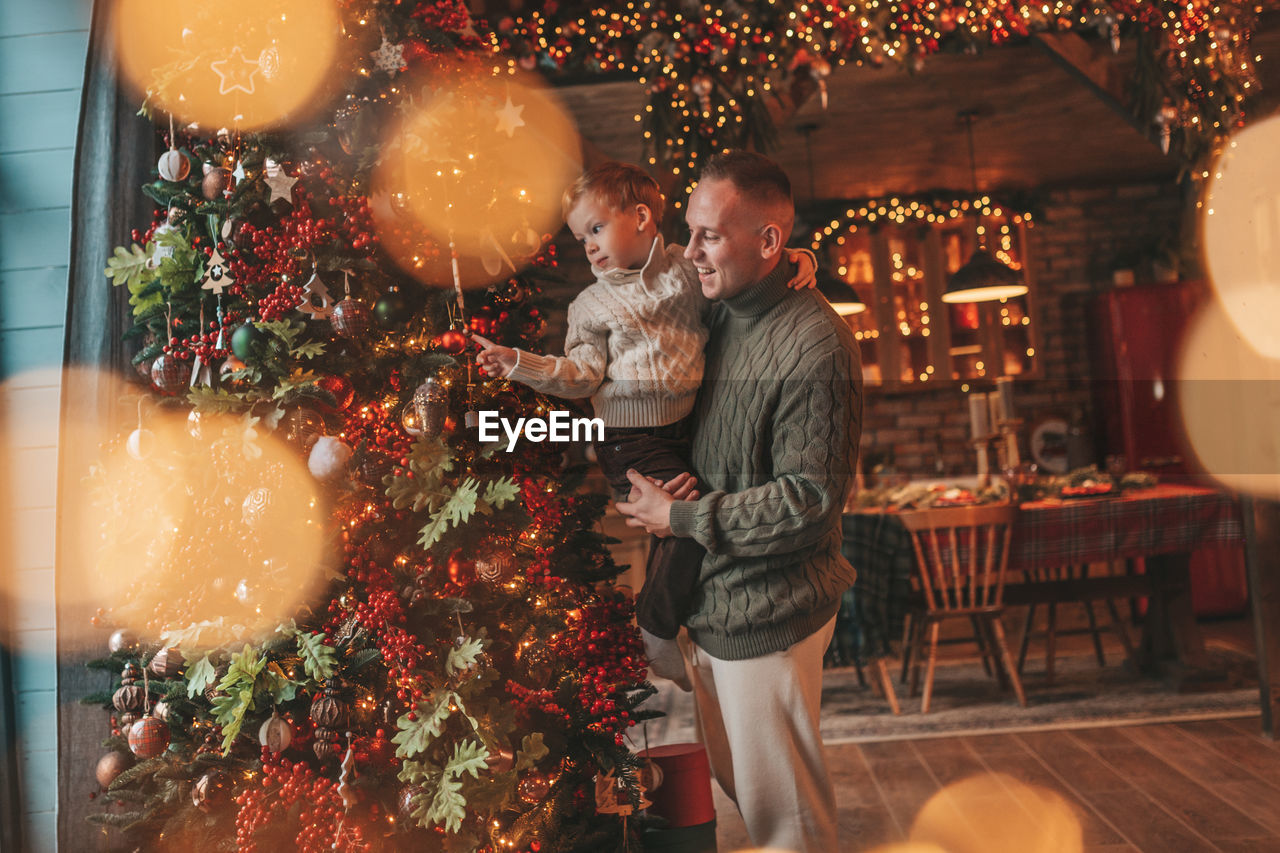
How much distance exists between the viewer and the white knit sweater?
5.79ft

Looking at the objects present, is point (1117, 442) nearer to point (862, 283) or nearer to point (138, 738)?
point (862, 283)

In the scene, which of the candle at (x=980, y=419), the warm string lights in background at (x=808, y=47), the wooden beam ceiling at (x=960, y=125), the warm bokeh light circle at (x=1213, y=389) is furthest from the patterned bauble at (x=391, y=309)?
the warm bokeh light circle at (x=1213, y=389)

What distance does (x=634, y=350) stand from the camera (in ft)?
5.80

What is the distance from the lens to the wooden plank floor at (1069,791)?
8.52 ft

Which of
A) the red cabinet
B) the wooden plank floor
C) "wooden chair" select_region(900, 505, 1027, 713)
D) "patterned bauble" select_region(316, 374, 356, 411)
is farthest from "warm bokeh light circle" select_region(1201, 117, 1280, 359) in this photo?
"patterned bauble" select_region(316, 374, 356, 411)

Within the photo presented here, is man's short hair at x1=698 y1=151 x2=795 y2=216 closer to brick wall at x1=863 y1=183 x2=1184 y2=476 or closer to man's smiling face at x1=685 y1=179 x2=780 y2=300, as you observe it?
man's smiling face at x1=685 y1=179 x2=780 y2=300

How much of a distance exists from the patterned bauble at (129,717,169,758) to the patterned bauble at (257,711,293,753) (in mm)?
237

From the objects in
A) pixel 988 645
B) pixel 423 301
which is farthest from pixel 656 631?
pixel 988 645

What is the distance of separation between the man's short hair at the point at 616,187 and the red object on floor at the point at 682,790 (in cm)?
117

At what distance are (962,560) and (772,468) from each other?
2469 millimetres

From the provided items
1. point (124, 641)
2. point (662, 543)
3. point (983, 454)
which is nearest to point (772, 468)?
point (662, 543)

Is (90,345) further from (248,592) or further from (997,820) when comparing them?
(997,820)

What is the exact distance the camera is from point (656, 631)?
1.84m

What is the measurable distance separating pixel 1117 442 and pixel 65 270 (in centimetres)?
572
